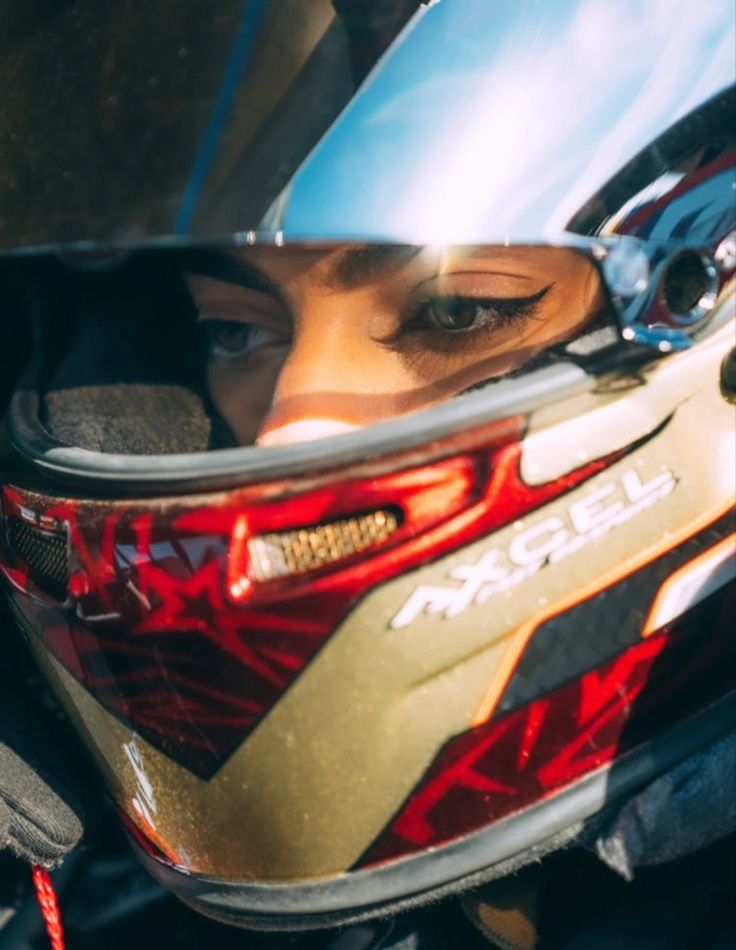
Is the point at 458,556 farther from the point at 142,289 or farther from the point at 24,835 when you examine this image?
the point at 142,289

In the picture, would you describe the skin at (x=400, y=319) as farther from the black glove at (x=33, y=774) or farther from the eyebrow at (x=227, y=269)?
the black glove at (x=33, y=774)

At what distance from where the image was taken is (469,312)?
866mm

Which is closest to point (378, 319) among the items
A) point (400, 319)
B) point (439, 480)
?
point (400, 319)

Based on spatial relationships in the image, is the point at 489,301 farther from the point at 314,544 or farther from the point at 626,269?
the point at 314,544

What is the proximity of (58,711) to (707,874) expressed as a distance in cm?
72

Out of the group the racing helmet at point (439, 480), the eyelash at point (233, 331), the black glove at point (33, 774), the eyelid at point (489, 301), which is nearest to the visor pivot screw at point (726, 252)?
the racing helmet at point (439, 480)

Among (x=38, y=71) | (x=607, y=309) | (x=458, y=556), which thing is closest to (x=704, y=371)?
(x=607, y=309)

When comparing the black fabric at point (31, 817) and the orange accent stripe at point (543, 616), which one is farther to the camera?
the black fabric at point (31, 817)

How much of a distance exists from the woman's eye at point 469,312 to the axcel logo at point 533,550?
0.16 metres


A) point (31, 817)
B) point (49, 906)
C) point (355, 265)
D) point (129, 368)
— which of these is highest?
point (355, 265)

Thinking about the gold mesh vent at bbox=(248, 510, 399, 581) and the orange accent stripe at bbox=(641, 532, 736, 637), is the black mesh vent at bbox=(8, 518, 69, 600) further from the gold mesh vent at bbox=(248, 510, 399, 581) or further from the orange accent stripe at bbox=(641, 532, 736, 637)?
the orange accent stripe at bbox=(641, 532, 736, 637)

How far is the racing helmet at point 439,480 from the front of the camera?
Answer: 0.75 m

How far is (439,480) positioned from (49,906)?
730 mm

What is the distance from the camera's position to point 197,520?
772mm
